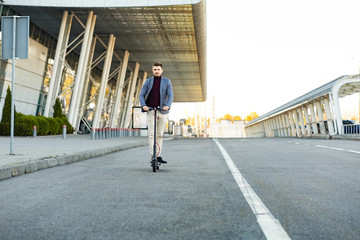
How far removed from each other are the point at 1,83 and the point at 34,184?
28.6 meters

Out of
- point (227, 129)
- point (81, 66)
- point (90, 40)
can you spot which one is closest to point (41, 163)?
point (81, 66)

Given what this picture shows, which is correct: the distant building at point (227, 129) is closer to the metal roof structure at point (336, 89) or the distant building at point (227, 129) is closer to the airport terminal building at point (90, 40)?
the airport terminal building at point (90, 40)

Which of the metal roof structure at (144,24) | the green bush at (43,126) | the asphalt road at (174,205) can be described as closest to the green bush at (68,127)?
the green bush at (43,126)

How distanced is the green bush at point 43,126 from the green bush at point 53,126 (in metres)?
0.85

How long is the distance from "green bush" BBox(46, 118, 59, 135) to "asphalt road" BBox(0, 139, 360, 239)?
2453cm

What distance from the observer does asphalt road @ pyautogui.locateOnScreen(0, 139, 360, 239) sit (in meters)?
3.55

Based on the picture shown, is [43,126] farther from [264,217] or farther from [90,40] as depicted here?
[264,217]

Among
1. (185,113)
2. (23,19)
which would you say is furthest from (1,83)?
(185,113)

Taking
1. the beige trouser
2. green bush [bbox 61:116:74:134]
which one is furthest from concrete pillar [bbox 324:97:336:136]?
the beige trouser

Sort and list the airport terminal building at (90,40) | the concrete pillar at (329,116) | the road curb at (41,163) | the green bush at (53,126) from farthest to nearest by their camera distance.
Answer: the airport terminal building at (90,40)
the green bush at (53,126)
the concrete pillar at (329,116)
the road curb at (41,163)

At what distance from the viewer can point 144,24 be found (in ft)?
119

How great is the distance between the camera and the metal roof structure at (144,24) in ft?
101

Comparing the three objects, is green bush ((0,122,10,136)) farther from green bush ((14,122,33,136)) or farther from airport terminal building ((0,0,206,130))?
airport terminal building ((0,0,206,130))

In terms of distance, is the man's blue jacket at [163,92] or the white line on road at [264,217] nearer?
the white line on road at [264,217]
